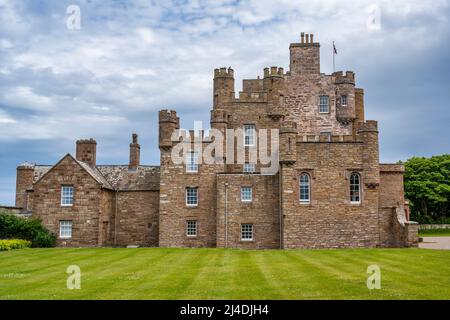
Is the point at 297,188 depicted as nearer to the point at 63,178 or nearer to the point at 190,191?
the point at 190,191

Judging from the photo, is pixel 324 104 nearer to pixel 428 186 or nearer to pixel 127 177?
pixel 127 177

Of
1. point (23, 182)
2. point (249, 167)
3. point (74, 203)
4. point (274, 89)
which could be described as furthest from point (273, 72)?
point (23, 182)

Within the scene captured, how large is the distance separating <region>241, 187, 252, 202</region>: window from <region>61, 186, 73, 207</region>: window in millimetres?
14630

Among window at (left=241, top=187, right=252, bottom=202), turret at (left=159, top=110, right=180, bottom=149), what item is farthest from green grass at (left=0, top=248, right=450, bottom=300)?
turret at (left=159, top=110, right=180, bottom=149)

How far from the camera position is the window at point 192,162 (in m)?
43.7

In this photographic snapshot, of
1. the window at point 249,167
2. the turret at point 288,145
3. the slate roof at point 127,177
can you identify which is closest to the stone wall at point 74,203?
the slate roof at point 127,177

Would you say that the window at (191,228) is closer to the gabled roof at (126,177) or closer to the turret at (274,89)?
the gabled roof at (126,177)

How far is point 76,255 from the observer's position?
Result: 31.9 m

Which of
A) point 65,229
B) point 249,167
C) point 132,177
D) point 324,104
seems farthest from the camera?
point 132,177

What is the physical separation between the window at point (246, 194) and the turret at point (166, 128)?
24.5 ft

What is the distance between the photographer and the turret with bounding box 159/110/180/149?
43.5 meters

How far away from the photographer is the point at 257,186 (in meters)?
41.9

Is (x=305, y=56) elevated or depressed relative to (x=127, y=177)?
elevated

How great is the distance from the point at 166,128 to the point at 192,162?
12.2 feet
